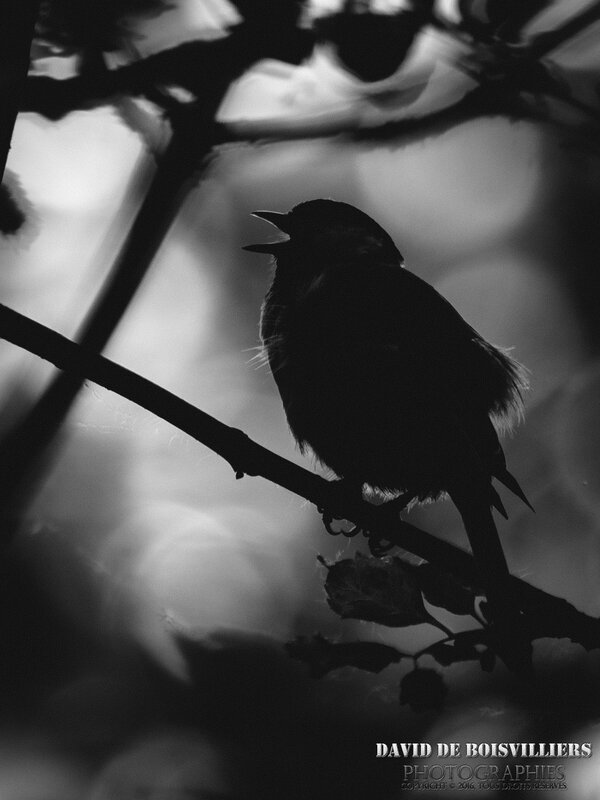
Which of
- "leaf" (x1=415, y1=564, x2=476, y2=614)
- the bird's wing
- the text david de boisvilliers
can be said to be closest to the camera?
"leaf" (x1=415, y1=564, x2=476, y2=614)

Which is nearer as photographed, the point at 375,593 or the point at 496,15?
the point at 375,593

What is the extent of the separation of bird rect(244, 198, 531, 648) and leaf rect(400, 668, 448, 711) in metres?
0.59

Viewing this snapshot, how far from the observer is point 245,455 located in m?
1.46

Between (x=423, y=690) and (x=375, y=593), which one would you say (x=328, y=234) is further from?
(x=423, y=690)

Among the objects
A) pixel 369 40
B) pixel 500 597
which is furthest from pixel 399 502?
pixel 369 40

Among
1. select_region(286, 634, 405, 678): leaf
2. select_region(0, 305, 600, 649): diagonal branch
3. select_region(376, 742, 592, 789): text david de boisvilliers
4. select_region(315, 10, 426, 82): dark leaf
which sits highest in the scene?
select_region(315, 10, 426, 82): dark leaf

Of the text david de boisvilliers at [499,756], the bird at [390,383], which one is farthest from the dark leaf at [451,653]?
the text david de boisvilliers at [499,756]

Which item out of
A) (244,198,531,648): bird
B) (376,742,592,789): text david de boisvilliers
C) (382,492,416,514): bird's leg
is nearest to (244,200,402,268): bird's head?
(244,198,531,648): bird

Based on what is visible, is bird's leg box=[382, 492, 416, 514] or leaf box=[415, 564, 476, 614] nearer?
leaf box=[415, 564, 476, 614]

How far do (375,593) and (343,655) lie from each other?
122 mm

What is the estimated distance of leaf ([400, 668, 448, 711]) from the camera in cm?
123

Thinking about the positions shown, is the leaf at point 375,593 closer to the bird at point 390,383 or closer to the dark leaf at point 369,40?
the bird at point 390,383

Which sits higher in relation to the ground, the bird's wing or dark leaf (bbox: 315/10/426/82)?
dark leaf (bbox: 315/10/426/82)

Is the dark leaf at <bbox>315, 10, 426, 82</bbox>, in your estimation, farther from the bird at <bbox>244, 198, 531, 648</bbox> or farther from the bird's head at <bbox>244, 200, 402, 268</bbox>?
the bird's head at <bbox>244, 200, 402, 268</bbox>
